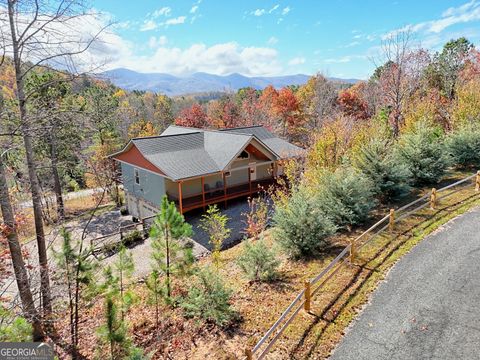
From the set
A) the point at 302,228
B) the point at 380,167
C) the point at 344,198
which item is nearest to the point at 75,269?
the point at 302,228

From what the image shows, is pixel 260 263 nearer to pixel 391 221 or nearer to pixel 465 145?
pixel 391 221

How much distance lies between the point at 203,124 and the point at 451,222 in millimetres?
35125

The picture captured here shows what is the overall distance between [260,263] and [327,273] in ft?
7.32

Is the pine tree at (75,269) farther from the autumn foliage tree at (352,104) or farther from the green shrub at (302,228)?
the autumn foliage tree at (352,104)

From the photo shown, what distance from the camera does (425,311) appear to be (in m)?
7.99

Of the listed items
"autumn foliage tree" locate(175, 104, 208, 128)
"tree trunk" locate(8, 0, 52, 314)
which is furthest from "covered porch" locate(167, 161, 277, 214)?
"autumn foliage tree" locate(175, 104, 208, 128)

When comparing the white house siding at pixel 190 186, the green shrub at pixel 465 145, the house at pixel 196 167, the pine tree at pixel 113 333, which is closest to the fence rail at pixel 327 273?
the pine tree at pixel 113 333

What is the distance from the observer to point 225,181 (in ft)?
72.2

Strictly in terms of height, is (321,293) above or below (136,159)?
below

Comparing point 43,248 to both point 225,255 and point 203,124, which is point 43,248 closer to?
point 225,255

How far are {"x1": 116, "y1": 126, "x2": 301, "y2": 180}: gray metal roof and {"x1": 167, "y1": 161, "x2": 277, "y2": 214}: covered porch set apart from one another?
0.85 m

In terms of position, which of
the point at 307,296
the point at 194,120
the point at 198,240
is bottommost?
the point at 198,240

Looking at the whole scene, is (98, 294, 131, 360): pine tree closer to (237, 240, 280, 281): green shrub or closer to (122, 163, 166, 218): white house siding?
(237, 240, 280, 281): green shrub

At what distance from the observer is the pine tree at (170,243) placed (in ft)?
29.6
